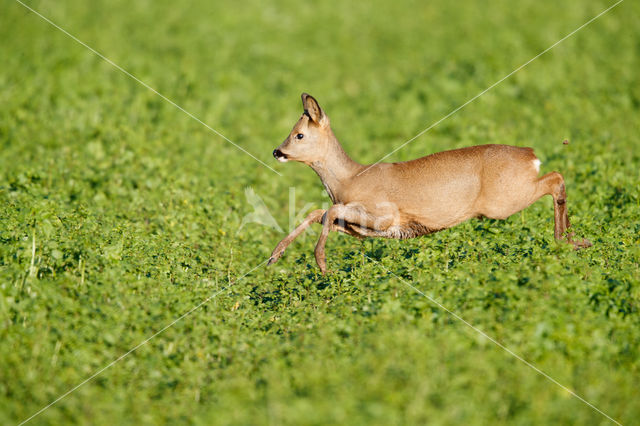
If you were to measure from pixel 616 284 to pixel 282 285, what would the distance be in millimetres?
3407

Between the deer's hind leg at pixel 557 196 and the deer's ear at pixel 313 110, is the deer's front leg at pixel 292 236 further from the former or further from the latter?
the deer's hind leg at pixel 557 196

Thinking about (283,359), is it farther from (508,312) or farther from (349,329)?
(508,312)

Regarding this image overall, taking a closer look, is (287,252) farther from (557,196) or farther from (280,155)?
(557,196)

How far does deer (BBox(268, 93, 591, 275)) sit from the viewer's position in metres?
7.64

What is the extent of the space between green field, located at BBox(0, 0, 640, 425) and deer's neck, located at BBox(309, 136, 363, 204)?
808mm

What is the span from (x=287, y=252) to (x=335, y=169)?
1512 millimetres

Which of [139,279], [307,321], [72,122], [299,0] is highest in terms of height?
[299,0]

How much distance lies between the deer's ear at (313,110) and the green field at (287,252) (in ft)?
5.23

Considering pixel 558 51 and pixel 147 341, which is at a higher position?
pixel 558 51

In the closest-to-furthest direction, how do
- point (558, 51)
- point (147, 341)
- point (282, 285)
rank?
point (147, 341) → point (282, 285) → point (558, 51)

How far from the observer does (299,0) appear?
2033 cm

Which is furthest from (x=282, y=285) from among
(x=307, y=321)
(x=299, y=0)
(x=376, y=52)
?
(x=299, y=0)

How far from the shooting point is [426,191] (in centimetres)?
770

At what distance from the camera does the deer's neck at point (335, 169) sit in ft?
26.9
